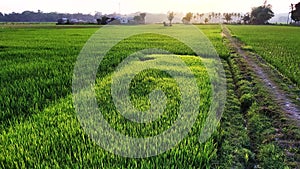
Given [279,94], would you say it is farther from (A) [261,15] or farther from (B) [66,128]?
(A) [261,15]

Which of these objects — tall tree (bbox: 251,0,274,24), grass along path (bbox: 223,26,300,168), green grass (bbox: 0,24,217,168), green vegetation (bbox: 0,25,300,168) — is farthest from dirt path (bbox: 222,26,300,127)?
tall tree (bbox: 251,0,274,24)

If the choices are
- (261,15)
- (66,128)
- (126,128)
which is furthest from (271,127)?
(261,15)

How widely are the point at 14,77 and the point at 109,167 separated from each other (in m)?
5.24

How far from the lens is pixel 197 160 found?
283cm

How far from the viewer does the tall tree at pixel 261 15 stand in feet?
256

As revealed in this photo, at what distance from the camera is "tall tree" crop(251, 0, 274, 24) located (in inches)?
3073

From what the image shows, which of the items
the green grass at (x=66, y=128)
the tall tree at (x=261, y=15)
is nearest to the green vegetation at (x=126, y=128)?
the green grass at (x=66, y=128)

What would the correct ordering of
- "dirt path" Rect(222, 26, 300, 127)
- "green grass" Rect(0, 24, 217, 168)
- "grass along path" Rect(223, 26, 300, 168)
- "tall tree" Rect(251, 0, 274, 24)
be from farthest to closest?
"tall tree" Rect(251, 0, 274, 24)
"dirt path" Rect(222, 26, 300, 127)
"grass along path" Rect(223, 26, 300, 168)
"green grass" Rect(0, 24, 217, 168)

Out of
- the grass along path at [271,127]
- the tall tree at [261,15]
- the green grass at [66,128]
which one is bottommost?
the grass along path at [271,127]

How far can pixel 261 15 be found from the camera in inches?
3098

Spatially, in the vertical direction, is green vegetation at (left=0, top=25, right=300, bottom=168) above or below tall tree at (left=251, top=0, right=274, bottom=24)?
below

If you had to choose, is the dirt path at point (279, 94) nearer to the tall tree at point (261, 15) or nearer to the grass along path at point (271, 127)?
the grass along path at point (271, 127)

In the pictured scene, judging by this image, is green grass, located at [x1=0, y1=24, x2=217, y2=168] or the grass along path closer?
green grass, located at [x1=0, y1=24, x2=217, y2=168]

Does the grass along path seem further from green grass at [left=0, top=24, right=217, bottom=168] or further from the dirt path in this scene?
green grass at [left=0, top=24, right=217, bottom=168]
